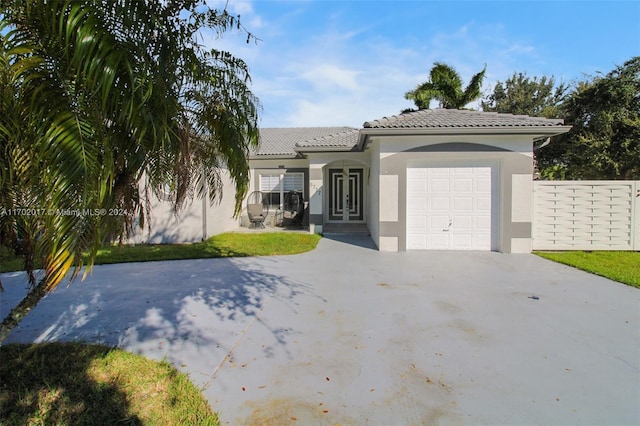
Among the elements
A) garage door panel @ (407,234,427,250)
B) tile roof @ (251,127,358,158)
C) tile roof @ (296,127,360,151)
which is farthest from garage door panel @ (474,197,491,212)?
tile roof @ (251,127,358,158)

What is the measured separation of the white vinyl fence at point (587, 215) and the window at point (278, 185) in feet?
36.0

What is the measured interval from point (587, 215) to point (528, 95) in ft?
82.7

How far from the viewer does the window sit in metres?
17.9

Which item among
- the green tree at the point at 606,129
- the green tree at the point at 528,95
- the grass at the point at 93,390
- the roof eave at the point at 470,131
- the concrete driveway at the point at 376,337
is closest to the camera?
the grass at the point at 93,390

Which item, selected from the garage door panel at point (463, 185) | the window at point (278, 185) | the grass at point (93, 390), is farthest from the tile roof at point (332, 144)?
the grass at point (93, 390)

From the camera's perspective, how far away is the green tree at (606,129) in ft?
61.8

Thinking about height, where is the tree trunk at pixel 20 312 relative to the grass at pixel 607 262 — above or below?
above

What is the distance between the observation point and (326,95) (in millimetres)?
17938

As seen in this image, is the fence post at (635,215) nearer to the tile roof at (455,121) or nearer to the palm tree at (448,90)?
the tile roof at (455,121)

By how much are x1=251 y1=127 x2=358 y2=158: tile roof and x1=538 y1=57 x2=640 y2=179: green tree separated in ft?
44.7

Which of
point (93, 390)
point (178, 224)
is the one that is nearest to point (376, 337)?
point (93, 390)

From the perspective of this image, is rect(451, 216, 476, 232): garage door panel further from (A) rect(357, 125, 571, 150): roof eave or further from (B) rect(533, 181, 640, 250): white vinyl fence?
(A) rect(357, 125, 571, 150): roof eave

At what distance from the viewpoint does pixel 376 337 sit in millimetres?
4500

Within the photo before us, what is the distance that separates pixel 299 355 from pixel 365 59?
1304 cm
